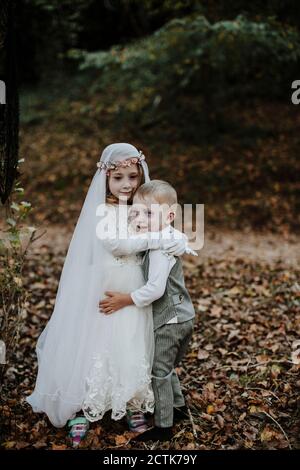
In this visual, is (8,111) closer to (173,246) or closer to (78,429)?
(173,246)

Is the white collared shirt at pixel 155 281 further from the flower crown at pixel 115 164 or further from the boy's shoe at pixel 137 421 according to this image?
the boy's shoe at pixel 137 421

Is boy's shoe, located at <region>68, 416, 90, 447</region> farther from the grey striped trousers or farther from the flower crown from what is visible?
the flower crown

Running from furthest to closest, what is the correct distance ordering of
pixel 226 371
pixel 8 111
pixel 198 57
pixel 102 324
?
pixel 198 57
pixel 226 371
pixel 8 111
pixel 102 324

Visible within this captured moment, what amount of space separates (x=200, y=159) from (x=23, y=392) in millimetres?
9556

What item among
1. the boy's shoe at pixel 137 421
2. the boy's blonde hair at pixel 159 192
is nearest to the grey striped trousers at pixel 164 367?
the boy's shoe at pixel 137 421

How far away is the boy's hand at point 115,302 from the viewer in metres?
3.20

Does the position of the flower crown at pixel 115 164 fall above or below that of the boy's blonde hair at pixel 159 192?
above

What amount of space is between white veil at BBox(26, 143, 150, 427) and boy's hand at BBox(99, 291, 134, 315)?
0.31 ft

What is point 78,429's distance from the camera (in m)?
3.34

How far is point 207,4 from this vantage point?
9688 mm

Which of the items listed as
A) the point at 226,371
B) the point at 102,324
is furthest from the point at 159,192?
the point at 226,371

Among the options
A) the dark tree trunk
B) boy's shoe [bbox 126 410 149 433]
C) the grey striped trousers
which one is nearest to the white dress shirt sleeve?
the grey striped trousers

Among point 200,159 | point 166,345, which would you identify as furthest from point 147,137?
point 166,345

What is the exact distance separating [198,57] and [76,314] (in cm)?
836
